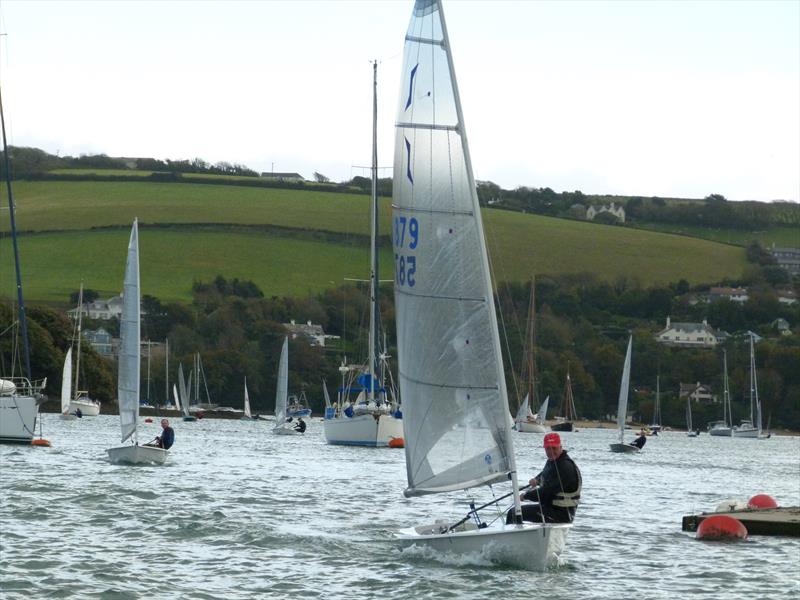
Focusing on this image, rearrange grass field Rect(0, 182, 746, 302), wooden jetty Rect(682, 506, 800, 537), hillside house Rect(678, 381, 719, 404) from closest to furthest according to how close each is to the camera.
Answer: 1. wooden jetty Rect(682, 506, 800, 537)
2. grass field Rect(0, 182, 746, 302)
3. hillside house Rect(678, 381, 719, 404)

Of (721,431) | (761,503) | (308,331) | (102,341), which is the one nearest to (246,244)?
(308,331)

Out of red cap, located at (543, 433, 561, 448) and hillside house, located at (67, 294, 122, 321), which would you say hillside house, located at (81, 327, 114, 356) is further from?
red cap, located at (543, 433, 561, 448)

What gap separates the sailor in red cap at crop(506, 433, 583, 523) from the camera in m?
21.0

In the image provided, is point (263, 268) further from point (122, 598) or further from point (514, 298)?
point (122, 598)

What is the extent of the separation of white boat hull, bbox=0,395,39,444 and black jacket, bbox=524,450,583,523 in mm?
30394

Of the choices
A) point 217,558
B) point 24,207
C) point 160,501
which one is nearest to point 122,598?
point 217,558

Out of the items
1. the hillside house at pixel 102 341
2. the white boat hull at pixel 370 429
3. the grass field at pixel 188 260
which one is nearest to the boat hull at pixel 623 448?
the white boat hull at pixel 370 429

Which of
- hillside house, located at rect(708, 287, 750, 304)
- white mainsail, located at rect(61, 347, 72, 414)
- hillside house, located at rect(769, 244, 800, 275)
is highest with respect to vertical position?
hillside house, located at rect(769, 244, 800, 275)

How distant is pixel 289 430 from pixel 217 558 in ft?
198

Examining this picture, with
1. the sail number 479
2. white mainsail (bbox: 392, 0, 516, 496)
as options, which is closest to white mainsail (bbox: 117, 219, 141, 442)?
the sail number 479

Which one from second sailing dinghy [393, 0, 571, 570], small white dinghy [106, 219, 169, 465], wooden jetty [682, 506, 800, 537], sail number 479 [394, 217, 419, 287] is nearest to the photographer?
second sailing dinghy [393, 0, 571, 570]

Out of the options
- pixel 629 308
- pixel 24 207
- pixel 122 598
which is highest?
pixel 24 207

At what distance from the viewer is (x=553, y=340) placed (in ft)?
524

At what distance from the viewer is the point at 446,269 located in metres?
21.4
